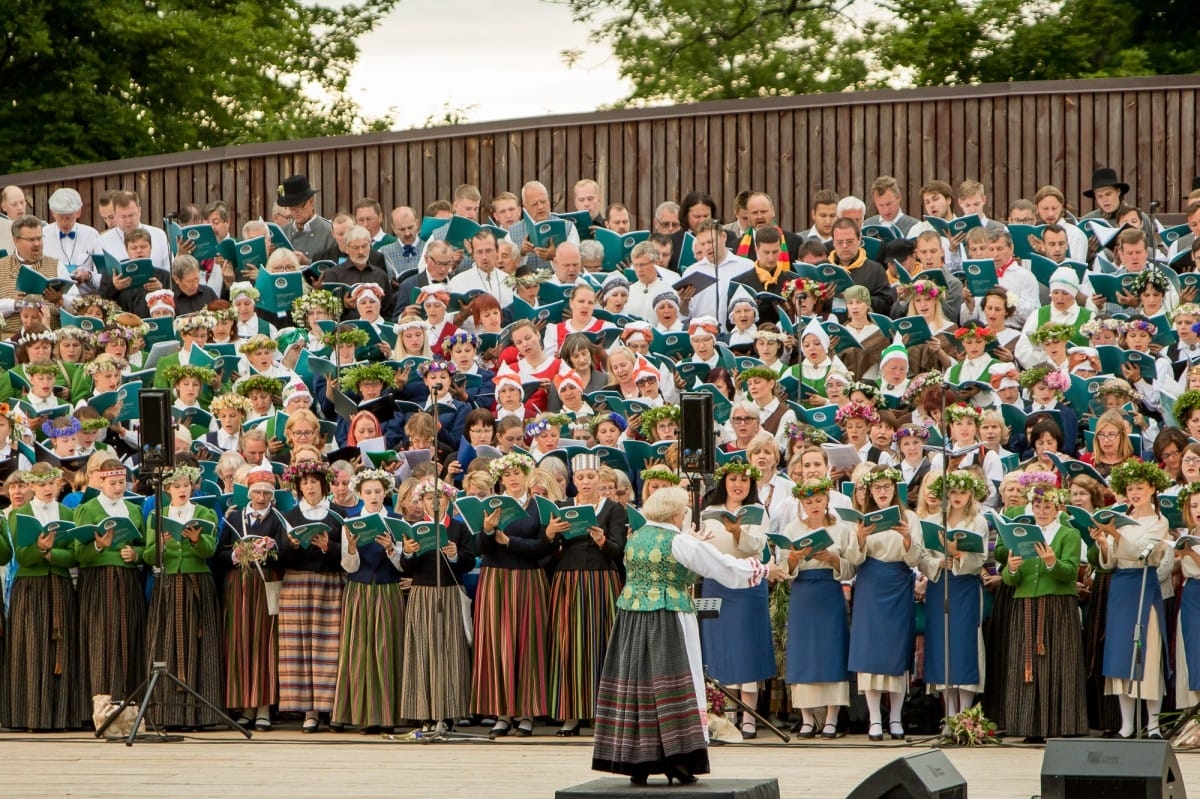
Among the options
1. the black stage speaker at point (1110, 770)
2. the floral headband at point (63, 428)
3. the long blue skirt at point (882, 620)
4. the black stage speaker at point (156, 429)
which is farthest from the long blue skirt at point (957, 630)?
the floral headband at point (63, 428)

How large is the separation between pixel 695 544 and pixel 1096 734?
11.6 feet

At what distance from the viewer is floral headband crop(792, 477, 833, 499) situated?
11.8 meters

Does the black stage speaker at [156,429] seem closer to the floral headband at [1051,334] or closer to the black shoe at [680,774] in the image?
the black shoe at [680,774]

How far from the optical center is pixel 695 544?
30.6 ft

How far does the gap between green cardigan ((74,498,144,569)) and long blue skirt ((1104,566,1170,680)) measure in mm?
5592

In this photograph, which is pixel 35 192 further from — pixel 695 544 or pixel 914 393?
pixel 695 544

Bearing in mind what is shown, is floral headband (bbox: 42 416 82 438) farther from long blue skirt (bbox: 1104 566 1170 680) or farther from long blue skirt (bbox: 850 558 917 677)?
long blue skirt (bbox: 1104 566 1170 680)

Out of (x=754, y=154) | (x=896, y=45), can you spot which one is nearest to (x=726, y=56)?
(x=896, y=45)

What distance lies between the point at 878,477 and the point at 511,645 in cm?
228

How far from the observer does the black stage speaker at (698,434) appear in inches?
432

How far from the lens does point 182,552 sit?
12.3m

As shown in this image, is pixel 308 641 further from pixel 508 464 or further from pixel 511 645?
pixel 508 464

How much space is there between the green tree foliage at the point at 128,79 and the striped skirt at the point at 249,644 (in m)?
15.0

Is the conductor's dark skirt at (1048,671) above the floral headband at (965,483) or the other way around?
the other way around
